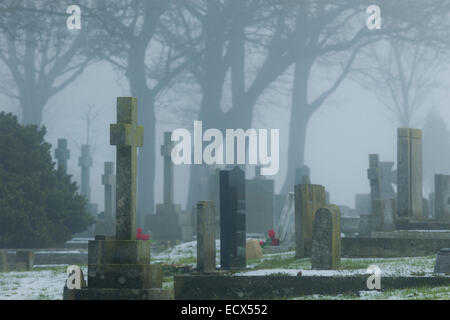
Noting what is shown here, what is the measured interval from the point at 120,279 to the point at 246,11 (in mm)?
27993

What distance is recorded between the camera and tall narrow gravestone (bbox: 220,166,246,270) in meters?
14.9

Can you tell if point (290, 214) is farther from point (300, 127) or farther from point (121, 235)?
point (300, 127)

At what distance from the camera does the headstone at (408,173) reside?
836 inches

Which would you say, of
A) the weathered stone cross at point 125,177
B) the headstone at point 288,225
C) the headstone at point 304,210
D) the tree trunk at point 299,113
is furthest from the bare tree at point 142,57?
the weathered stone cross at point 125,177

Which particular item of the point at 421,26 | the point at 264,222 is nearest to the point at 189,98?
the point at 421,26

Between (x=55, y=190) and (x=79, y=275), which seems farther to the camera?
(x=55, y=190)

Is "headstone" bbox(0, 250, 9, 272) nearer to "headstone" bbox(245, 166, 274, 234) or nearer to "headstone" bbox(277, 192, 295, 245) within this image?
"headstone" bbox(277, 192, 295, 245)

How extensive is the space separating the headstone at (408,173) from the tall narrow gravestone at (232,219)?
Answer: 7.16 meters

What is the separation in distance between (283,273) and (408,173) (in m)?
9.50

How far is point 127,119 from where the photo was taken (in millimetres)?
12102

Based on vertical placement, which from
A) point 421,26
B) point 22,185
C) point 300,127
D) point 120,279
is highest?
point 421,26

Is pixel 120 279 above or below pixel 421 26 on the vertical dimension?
below

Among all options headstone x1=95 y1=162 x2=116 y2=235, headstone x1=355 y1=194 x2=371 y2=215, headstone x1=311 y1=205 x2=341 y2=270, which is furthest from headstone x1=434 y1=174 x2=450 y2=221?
headstone x1=355 y1=194 x2=371 y2=215

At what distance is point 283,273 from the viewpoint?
12602 millimetres
